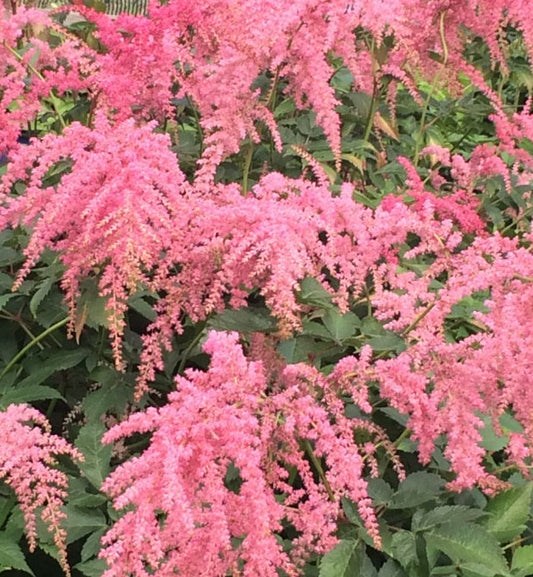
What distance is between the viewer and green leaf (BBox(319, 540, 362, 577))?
1.74m

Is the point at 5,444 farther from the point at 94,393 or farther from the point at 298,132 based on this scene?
the point at 298,132

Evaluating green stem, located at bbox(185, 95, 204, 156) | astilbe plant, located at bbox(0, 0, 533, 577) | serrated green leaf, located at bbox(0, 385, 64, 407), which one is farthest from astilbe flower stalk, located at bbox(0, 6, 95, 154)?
serrated green leaf, located at bbox(0, 385, 64, 407)

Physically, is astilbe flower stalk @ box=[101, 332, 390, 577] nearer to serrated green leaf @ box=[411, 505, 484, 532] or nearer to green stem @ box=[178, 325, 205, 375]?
serrated green leaf @ box=[411, 505, 484, 532]

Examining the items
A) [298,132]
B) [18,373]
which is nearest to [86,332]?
[18,373]

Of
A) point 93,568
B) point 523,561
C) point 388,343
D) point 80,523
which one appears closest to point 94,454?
point 80,523

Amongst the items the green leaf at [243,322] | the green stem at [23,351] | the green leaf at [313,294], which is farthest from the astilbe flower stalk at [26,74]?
the green leaf at [313,294]

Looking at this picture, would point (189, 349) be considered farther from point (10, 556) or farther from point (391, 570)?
point (391, 570)

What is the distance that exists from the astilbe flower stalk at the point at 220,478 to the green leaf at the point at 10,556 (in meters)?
0.40

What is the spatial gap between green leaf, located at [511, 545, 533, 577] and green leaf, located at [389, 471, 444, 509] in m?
0.24

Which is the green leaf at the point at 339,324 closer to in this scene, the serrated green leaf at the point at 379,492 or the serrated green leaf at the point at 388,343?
the serrated green leaf at the point at 388,343

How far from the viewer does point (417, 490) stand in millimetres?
1945

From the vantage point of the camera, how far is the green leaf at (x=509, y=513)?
1.96 meters

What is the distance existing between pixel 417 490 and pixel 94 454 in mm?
814

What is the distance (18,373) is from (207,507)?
0.94m
